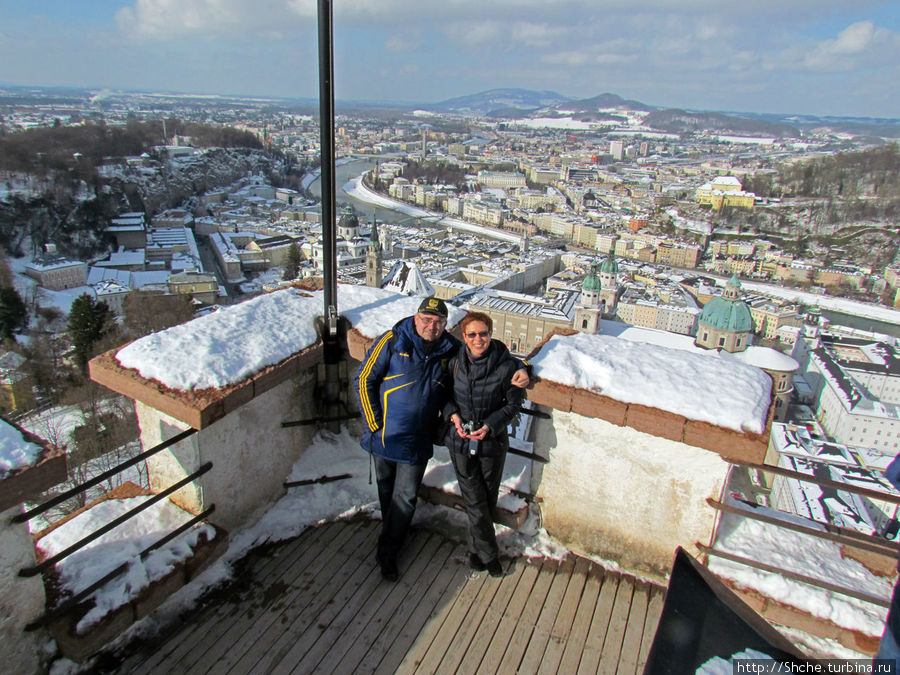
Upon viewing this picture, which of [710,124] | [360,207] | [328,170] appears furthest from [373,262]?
[710,124]

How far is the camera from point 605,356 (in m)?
1.84

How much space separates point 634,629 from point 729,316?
20276 millimetres

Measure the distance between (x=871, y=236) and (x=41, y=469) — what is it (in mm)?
51012

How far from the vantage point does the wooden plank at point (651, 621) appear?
1.51m

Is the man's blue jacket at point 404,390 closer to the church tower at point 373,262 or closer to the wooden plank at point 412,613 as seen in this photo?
the wooden plank at point 412,613

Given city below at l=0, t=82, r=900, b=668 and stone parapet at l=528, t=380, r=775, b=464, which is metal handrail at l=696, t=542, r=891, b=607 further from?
stone parapet at l=528, t=380, r=775, b=464

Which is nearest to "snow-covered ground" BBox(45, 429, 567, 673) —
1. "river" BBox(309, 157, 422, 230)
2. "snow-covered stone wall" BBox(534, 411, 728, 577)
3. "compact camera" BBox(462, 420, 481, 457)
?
"snow-covered stone wall" BBox(534, 411, 728, 577)

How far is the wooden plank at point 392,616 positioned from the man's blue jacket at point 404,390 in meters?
0.36

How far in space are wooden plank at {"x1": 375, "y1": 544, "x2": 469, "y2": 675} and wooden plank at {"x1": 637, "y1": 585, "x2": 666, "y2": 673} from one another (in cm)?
53

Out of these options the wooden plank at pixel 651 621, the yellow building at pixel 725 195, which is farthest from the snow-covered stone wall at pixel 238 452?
the yellow building at pixel 725 195

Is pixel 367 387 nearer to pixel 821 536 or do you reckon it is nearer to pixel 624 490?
pixel 624 490

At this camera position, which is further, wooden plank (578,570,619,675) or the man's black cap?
the man's black cap

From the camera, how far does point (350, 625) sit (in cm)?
159

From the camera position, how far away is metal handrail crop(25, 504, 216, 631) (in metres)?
1.38
